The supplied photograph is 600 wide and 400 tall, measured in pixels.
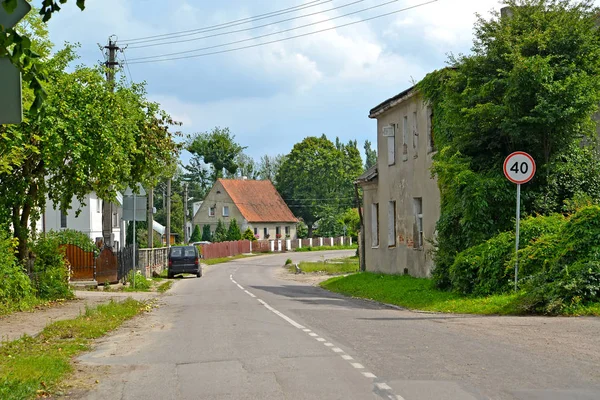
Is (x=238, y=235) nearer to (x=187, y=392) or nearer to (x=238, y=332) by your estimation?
(x=238, y=332)

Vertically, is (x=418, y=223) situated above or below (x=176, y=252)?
above

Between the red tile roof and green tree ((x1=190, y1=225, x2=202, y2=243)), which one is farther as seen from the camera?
the red tile roof

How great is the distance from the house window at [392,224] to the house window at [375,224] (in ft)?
7.35

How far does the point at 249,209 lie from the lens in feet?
321

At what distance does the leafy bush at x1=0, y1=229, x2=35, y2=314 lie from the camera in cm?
1886

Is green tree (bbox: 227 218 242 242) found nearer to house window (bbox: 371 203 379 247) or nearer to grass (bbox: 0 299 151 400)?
house window (bbox: 371 203 379 247)

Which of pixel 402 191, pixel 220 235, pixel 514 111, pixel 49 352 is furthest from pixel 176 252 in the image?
pixel 220 235

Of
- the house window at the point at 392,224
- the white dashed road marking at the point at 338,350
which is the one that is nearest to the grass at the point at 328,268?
the house window at the point at 392,224

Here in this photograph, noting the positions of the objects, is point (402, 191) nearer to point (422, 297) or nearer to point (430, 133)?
point (430, 133)

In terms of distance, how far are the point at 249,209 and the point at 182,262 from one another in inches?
2074

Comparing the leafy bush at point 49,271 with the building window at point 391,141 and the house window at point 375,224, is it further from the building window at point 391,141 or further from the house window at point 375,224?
the house window at point 375,224

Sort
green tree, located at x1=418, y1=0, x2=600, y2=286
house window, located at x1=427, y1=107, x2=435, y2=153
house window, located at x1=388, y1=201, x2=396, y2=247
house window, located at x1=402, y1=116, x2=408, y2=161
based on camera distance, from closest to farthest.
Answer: green tree, located at x1=418, y1=0, x2=600, y2=286 → house window, located at x1=427, y1=107, x2=435, y2=153 → house window, located at x1=402, y1=116, x2=408, y2=161 → house window, located at x1=388, y1=201, x2=396, y2=247

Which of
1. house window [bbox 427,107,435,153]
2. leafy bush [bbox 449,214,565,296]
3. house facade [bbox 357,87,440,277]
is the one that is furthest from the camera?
house facade [bbox 357,87,440,277]

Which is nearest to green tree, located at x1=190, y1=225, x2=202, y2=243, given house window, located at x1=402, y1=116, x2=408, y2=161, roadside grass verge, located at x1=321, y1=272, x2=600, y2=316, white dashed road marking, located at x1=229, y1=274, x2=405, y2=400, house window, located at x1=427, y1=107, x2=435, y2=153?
roadside grass verge, located at x1=321, y1=272, x2=600, y2=316
